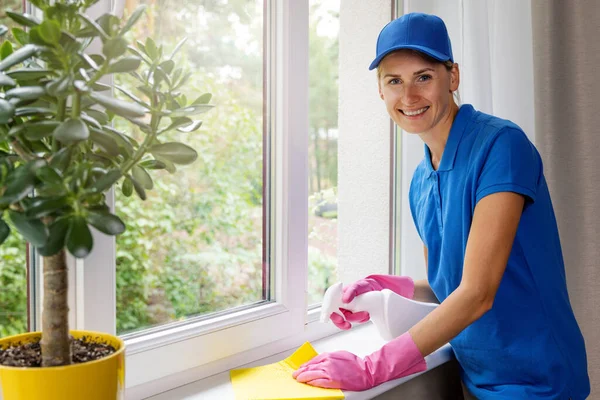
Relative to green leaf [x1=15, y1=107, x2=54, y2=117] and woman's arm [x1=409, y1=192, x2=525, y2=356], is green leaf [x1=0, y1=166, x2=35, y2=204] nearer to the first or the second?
green leaf [x1=15, y1=107, x2=54, y2=117]

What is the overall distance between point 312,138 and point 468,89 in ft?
1.92

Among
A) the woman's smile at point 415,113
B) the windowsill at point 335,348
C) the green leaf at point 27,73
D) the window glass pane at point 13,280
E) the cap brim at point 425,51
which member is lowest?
the windowsill at point 335,348

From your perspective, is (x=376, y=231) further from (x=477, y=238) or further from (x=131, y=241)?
(x=131, y=241)

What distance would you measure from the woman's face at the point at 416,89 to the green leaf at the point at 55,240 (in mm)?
875

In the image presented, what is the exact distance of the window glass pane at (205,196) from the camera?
3.77 ft

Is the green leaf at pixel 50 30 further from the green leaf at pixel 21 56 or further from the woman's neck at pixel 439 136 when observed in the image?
the woman's neck at pixel 439 136

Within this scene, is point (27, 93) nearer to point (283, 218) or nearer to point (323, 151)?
point (283, 218)

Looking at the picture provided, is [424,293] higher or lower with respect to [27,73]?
lower

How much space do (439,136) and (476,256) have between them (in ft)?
1.17

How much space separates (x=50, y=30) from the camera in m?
0.59

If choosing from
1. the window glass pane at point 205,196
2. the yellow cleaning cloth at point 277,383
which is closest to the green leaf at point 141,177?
A: the window glass pane at point 205,196

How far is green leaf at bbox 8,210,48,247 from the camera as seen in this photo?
1.95ft

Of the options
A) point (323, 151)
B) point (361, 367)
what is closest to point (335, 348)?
Answer: point (361, 367)

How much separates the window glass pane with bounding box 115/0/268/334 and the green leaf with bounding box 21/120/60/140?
448mm
